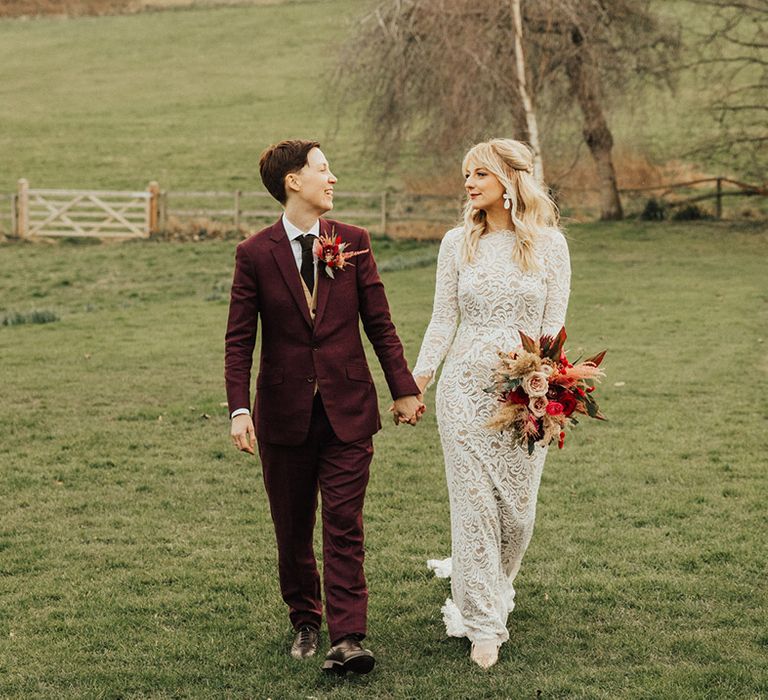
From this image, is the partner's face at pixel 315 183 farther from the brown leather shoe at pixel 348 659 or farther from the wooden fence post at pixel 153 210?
the wooden fence post at pixel 153 210

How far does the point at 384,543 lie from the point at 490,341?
2.21m

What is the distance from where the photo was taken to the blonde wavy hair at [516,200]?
5340 millimetres

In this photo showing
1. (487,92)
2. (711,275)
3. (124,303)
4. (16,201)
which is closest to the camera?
(124,303)

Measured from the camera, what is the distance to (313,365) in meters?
5.15

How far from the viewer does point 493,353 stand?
17.5 ft

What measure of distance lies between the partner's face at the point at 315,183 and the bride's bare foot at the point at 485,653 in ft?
7.04

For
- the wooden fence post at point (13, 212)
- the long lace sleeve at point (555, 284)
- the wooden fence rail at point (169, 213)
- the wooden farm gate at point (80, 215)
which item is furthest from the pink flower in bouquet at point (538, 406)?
the wooden fence post at point (13, 212)

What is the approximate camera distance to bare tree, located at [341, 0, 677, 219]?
2588 centimetres

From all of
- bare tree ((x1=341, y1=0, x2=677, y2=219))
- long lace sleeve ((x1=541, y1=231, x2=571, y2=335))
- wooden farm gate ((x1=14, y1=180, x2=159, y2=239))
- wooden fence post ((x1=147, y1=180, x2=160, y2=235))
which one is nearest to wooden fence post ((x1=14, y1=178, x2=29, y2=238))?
wooden farm gate ((x1=14, y1=180, x2=159, y2=239))

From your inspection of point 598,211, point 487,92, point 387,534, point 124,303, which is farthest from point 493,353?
point 598,211

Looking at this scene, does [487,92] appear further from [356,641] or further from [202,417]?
[356,641]

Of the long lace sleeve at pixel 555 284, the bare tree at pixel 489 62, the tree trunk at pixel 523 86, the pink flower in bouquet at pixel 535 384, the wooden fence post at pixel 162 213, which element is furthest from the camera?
the wooden fence post at pixel 162 213

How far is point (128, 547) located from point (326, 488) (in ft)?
7.56

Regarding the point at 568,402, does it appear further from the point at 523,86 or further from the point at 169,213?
the point at 169,213
